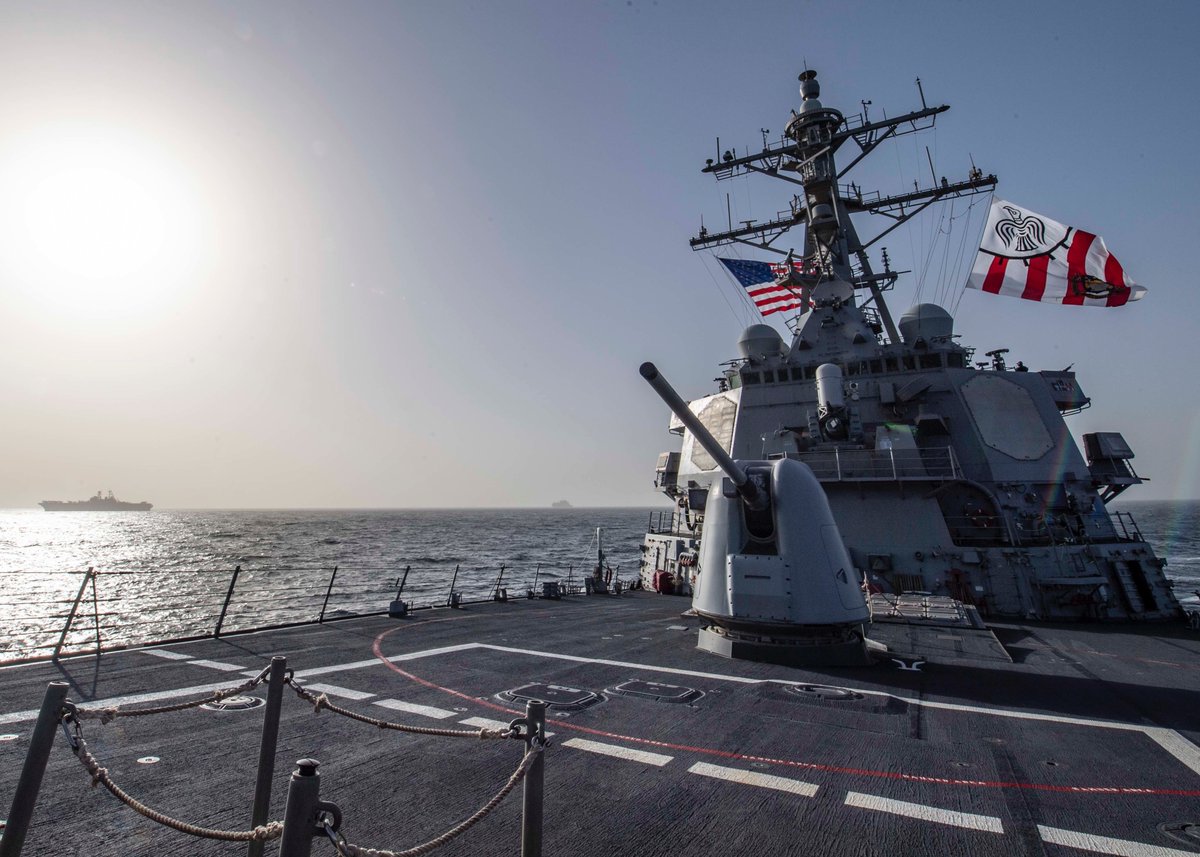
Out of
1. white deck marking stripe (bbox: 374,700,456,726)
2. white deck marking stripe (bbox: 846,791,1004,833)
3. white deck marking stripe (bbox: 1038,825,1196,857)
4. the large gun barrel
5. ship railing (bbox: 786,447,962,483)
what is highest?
ship railing (bbox: 786,447,962,483)

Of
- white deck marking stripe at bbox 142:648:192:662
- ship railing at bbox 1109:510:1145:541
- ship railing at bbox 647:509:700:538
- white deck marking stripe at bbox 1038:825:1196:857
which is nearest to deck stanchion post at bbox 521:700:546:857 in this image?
white deck marking stripe at bbox 1038:825:1196:857

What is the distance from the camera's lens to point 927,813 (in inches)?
A: 145

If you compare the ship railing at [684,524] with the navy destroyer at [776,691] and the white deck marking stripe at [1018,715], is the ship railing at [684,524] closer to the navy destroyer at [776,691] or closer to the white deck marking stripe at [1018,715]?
the navy destroyer at [776,691]

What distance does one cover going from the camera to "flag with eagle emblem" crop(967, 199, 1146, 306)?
43.9ft

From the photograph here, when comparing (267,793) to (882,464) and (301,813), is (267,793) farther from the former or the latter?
(882,464)

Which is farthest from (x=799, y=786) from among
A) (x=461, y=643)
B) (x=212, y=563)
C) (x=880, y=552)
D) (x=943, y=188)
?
(x=212, y=563)

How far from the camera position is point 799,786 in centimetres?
404

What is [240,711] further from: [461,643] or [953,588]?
[953,588]

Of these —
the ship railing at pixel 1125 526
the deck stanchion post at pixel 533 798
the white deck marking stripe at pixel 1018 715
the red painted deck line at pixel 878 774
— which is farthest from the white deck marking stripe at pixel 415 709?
the ship railing at pixel 1125 526

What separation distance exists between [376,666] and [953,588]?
1306cm

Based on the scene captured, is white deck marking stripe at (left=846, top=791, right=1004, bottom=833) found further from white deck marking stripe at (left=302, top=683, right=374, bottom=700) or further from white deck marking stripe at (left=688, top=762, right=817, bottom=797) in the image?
white deck marking stripe at (left=302, top=683, right=374, bottom=700)

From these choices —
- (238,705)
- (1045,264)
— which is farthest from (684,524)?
(238,705)

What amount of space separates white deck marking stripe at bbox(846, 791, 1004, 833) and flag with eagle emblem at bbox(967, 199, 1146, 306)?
14623 mm

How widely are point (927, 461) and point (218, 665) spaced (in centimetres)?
1658
